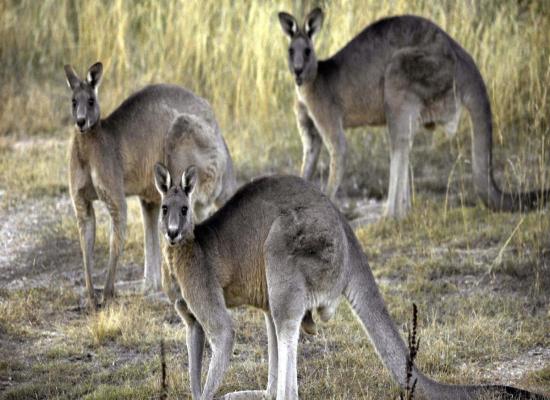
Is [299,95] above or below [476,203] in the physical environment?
above

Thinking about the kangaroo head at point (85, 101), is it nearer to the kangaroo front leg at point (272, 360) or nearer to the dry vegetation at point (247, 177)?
the dry vegetation at point (247, 177)

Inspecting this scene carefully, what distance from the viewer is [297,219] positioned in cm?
532

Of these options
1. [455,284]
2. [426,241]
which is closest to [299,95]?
[426,241]

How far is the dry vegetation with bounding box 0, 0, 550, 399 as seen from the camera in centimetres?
627

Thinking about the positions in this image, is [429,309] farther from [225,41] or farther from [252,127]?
[225,41]

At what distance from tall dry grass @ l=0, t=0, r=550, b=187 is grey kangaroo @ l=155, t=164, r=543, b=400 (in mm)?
4666

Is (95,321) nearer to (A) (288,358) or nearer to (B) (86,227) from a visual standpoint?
(B) (86,227)

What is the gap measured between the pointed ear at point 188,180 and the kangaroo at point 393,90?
3.37 meters

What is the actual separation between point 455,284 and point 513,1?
16.9 ft

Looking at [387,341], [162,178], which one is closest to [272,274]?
[387,341]

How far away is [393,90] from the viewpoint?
890 cm

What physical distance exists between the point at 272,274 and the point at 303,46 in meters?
4.13

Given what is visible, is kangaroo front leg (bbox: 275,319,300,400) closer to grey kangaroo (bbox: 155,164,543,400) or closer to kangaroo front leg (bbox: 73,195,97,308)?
grey kangaroo (bbox: 155,164,543,400)

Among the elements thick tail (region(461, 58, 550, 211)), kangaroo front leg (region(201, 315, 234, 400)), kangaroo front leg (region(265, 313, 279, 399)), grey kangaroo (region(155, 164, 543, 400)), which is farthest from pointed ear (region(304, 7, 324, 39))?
kangaroo front leg (region(201, 315, 234, 400))
